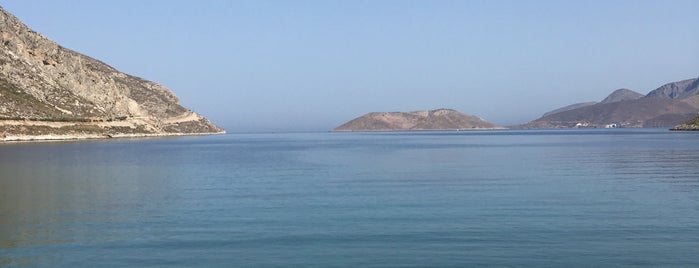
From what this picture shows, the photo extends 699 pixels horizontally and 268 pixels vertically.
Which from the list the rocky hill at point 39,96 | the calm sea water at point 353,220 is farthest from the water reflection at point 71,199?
the rocky hill at point 39,96

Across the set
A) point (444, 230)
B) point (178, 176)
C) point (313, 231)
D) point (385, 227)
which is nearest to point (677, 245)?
point (444, 230)

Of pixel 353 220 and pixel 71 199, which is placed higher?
pixel 71 199

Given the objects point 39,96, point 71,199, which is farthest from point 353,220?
point 39,96

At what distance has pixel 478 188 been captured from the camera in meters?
46.8

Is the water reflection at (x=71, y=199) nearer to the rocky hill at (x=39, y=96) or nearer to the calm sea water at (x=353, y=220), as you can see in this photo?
the calm sea water at (x=353, y=220)

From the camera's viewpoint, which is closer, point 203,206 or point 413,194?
point 203,206

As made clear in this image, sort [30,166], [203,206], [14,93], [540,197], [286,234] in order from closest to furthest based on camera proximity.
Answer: [286,234], [203,206], [540,197], [30,166], [14,93]

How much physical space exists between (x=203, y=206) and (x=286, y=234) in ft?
35.1

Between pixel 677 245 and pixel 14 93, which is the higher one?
pixel 14 93

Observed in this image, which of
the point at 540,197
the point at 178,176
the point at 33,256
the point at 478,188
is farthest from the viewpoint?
the point at 178,176

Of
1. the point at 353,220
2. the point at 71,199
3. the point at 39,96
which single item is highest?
the point at 39,96

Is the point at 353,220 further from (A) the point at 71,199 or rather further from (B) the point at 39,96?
(B) the point at 39,96

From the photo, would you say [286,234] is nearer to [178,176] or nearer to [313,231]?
[313,231]

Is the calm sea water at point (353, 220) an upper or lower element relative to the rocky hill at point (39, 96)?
lower
